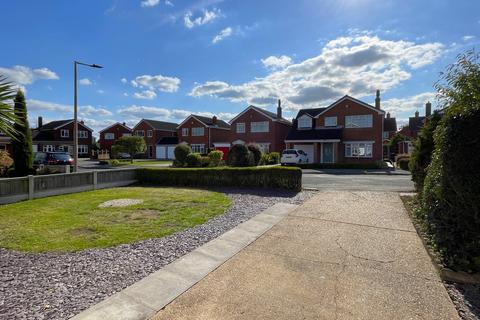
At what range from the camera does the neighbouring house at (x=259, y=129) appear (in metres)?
36.8

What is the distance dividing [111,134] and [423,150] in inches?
2267

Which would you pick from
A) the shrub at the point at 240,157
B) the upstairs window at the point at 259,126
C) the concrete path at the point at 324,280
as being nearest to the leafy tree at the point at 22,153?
the shrub at the point at 240,157

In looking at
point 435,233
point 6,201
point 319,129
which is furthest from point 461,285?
point 319,129

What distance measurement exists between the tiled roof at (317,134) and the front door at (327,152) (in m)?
1.00

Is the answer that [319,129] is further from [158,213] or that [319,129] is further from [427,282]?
[427,282]

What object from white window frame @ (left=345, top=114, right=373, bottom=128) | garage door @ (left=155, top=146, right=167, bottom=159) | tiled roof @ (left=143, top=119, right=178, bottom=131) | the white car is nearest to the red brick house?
tiled roof @ (left=143, top=119, right=178, bottom=131)

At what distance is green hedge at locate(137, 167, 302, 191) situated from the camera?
1259cm

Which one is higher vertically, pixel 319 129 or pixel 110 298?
pixel 319 129

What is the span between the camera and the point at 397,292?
3801mm

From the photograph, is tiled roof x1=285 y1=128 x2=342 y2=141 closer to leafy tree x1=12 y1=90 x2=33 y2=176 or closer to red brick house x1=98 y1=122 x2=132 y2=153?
leafy tree x1=12 y1=90 x2=33 y2=176

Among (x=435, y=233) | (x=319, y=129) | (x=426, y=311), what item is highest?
(x=319, y=129)

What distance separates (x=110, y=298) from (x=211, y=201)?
6.60 meters

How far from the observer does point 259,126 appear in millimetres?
Result: 37406

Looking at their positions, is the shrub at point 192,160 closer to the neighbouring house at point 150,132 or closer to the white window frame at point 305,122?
the white window frame at point 305,122
